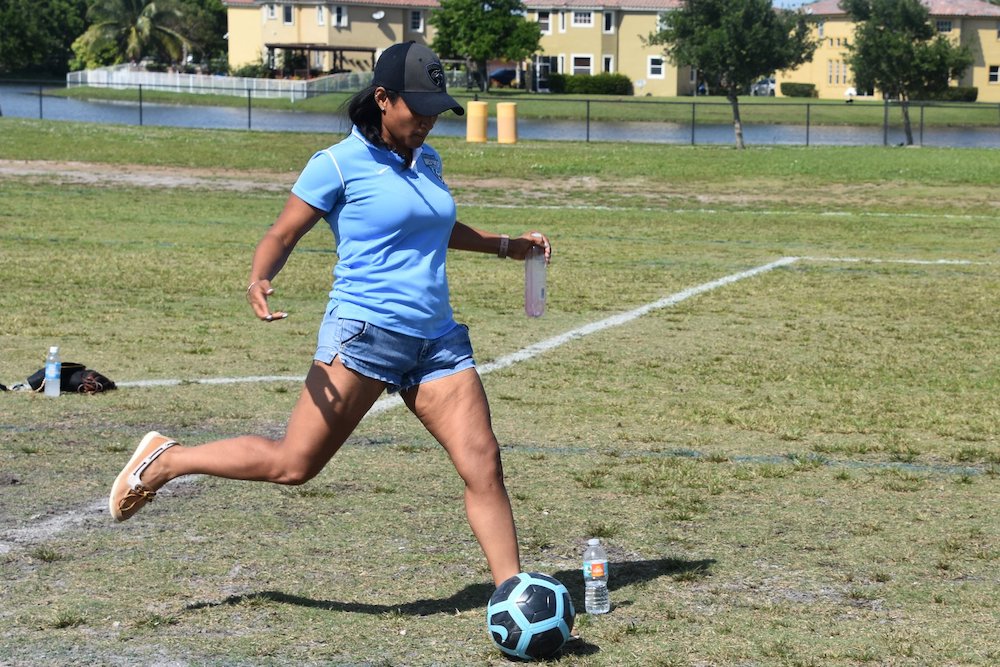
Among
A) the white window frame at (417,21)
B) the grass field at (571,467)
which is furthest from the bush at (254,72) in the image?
the grass field at (571,467)

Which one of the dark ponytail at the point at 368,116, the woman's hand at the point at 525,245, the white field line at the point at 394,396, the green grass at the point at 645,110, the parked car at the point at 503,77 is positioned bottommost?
the white field line at the point at 394,396

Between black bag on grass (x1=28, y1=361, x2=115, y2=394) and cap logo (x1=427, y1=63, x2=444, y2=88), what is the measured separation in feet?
16.6

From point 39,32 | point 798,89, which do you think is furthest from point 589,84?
point 39,32

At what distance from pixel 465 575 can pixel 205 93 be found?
80235 mm

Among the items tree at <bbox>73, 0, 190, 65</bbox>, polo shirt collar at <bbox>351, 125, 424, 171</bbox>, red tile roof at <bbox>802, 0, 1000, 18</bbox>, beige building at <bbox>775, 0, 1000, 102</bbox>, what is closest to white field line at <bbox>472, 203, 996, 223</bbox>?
polo shirt collar at <bbox>351, 125, 424, 171</bbox>

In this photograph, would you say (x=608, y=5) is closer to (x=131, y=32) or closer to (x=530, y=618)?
(x=131, y=32)

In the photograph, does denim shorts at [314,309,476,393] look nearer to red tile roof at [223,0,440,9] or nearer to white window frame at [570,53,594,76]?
red tile roof at [223,0,440,9]

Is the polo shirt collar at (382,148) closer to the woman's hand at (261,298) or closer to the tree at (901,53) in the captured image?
the woman's hand at (261,298)

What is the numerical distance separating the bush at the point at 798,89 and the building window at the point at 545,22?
17.4 metres

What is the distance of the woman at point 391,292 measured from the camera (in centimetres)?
516

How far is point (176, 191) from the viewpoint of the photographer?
85.7 feet

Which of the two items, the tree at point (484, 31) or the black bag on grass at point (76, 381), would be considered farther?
the tree at point (484, 31)

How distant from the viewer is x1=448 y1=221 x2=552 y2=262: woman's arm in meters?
5.76

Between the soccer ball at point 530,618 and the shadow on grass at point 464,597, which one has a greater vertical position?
the soccer ball at point 530,618
